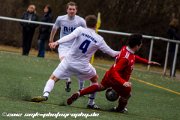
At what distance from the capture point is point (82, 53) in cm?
1250

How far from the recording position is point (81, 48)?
12.5 m

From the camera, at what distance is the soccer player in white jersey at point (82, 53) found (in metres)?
12.4

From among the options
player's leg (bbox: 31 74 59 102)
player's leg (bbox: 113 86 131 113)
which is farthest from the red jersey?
player's leg (bbox: 31 74 59 102)

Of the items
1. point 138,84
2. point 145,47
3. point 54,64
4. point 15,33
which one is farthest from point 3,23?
point 138,84

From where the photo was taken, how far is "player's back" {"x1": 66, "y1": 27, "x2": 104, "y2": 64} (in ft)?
40.7

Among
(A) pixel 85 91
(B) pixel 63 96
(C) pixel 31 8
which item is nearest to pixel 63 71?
(A) pixel 85 91

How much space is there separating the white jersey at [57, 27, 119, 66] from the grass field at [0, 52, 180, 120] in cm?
88

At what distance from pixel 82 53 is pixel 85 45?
0.17 metres

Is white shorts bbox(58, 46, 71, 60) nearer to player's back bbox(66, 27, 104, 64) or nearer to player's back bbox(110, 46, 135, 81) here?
player's back bbox(66, 27, 104, 64)

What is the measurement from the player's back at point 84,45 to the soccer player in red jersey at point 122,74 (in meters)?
0.48

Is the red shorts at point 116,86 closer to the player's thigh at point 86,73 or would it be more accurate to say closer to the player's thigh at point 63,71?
the player's thigh at point 86,73

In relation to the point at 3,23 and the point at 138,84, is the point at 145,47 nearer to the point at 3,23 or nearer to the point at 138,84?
the point at 3,23

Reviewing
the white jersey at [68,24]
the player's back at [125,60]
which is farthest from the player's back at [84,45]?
the white jersey at [68,24]

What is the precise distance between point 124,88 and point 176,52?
38.5ft
